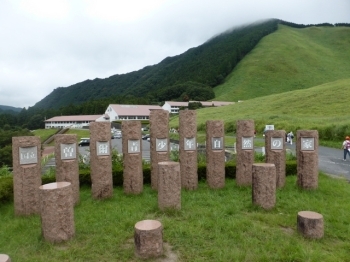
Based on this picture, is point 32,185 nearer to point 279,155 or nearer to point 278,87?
point 279,155

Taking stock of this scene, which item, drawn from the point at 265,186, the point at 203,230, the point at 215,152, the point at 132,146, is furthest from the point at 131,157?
the point at 265,186

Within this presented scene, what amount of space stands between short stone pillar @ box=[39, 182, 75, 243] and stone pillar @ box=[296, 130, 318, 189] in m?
5.53

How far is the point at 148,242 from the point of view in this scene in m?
4.11

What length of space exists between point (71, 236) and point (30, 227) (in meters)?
1.14

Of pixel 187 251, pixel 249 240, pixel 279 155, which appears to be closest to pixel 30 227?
pixel 187 251

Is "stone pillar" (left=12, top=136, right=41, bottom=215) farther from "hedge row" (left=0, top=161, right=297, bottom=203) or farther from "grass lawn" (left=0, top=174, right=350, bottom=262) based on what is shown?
"hedge row" (left=0, top=161, right=297, bottom=203)

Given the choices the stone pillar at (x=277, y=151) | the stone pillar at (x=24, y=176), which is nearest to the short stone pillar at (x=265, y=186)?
the stone pillar at (x=277, y=151)

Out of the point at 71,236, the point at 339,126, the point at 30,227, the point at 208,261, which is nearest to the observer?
the point at 208,261

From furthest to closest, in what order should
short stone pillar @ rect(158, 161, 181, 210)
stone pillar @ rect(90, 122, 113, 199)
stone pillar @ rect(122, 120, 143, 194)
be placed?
stone pillar @ rect(122, 120, 143, 194), stone pillar @ rect(90, 122, 113, 199), short stone pillar @ rect(158, 161, 181, 210)

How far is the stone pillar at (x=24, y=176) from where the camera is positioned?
6043mm

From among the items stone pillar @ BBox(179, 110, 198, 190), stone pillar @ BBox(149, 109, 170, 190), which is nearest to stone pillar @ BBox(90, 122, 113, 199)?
stone pillar @ BBox(149, 109, 170, 190)

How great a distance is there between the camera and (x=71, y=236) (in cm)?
475

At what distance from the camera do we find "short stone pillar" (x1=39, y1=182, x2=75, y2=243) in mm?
4652

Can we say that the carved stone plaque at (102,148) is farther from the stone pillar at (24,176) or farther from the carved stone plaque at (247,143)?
the carved stone plaque at (247,143)
